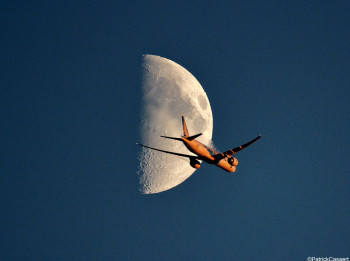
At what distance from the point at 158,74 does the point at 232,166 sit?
16792mm

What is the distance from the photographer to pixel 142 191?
69125mm

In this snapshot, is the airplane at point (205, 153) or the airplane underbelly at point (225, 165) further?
the airplane underbelly at point (225, 165)

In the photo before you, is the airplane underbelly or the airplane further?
the airplane underbelly

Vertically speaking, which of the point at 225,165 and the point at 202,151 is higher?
the point at 225,165

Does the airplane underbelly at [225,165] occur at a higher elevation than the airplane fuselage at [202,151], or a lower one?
higher

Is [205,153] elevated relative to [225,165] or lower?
lower

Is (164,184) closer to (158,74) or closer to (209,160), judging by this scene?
(209,160)

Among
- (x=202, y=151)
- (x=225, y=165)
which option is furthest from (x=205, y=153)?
(x=225, y=165)

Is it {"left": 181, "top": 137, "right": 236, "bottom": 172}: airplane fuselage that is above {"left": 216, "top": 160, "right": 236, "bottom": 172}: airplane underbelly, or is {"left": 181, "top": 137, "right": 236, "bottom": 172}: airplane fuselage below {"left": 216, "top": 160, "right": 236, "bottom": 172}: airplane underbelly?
below

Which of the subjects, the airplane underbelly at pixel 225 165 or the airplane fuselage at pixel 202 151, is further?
the airplane underbelly at pixel 225 165

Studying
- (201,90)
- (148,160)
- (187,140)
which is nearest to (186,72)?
(201,90)

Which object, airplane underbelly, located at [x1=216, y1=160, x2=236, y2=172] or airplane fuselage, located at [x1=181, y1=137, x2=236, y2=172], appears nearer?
airplane fuselage, located at [x1=181, y1=137, x2=236, y2=172]

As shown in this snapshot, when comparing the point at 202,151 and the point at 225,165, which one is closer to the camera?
the point at 202,151

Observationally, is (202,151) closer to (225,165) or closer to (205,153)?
(205,153)
